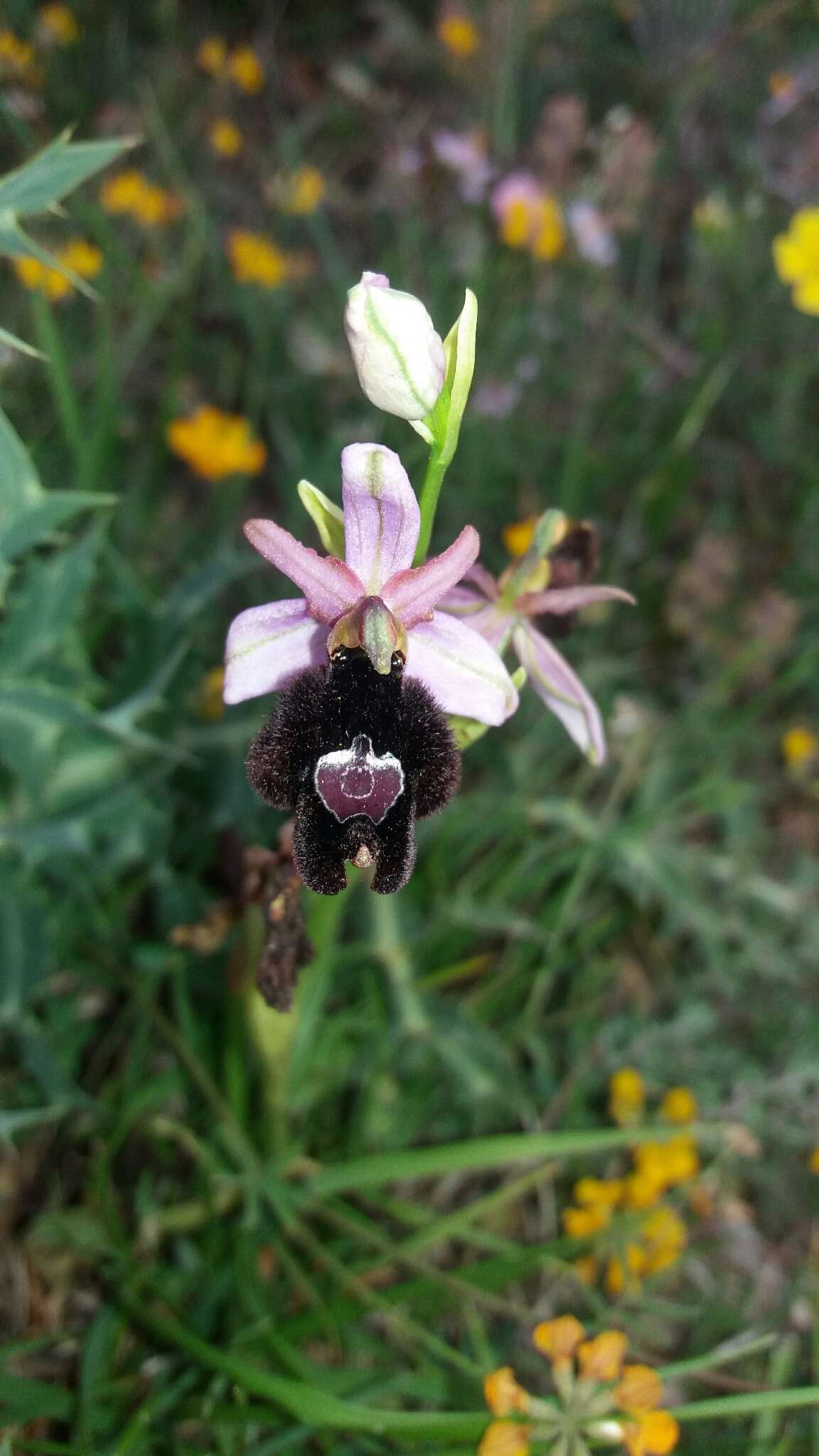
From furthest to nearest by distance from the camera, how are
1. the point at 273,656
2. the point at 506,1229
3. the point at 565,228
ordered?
the point at 565,228 → the point at 506,1229 → the point at 273,656

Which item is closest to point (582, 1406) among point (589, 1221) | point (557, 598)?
point (589, 1221)

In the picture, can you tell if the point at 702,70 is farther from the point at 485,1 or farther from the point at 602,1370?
the point at 602,1370

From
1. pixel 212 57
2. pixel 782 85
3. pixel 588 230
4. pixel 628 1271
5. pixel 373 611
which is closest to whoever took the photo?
pixel 373 611

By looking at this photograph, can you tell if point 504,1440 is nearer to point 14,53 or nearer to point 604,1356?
point 604,1356

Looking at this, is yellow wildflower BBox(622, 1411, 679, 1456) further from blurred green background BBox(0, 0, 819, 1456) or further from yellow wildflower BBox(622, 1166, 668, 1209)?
yellow wildflower BBox(622, 1166, 668, 1209)

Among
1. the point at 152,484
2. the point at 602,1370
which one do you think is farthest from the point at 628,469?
the point at 602,1370
